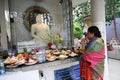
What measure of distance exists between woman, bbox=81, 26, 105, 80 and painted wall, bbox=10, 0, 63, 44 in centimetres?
135

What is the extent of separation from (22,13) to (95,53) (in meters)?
1.71

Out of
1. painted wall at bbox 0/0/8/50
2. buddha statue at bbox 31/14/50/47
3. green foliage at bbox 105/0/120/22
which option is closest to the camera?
painted wall at bbox 0/0/8/50

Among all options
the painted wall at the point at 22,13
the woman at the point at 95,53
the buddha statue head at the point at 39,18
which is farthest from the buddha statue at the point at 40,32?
the woman at the point at 95,53

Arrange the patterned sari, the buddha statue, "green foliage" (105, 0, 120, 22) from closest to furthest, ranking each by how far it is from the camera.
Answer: the patterned sari
the buddha statue
"green foliage" (105, 0, 120, 22)

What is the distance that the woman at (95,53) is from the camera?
227 cm

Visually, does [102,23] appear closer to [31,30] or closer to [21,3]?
[31,30]

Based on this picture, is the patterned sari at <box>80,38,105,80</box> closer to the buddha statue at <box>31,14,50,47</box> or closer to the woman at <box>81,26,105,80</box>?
the woman at <box>81,26,105,80</box>

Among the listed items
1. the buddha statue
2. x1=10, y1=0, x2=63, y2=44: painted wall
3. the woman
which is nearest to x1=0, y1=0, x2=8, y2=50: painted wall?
x1=10, y1=0, x2=63, y2=44: painted wall

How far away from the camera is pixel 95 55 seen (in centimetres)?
227

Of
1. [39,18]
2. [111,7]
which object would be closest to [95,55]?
[39,18]

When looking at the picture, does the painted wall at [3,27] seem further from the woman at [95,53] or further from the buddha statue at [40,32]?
the woman at [95,53]

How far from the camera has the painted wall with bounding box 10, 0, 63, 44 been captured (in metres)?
3.09

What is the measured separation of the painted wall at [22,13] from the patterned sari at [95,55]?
1411mm

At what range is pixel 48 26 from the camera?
3.48 m
